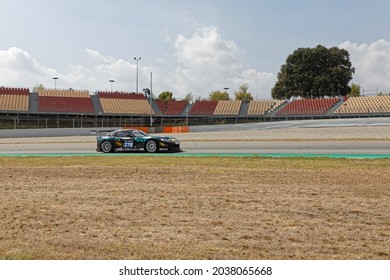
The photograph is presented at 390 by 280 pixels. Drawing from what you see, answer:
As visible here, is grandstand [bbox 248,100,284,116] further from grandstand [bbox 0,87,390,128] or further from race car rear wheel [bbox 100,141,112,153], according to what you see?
race car rear wheel [bbox 100,141,112,153]

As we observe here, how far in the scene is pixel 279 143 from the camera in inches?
902

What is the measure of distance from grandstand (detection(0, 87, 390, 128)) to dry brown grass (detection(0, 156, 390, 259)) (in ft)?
104

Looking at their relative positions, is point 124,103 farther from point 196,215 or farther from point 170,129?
point 196,215

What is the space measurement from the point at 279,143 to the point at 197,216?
17891 millimetres

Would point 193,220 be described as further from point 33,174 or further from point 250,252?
point 33,174

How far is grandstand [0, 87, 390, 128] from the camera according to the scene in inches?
1741

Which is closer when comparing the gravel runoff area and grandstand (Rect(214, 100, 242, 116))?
the gravel runoff area

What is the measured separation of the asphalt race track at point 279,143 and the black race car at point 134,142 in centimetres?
57

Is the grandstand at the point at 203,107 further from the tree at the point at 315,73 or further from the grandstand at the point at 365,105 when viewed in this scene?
the tree at the point at 315,73

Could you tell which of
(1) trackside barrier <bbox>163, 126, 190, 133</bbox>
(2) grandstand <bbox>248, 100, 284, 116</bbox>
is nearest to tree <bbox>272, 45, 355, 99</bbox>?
(2) grandstand <bbox>248, 100, 284, 116</bbox>

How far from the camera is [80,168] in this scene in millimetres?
12234

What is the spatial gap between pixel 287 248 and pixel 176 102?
5331 centimetres

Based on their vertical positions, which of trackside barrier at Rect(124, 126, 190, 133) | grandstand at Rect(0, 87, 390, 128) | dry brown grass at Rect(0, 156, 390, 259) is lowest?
dry brown grass at Rect(0, 156, 390, 259)
